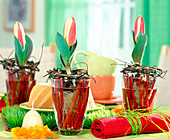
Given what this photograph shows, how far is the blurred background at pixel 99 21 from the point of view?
11.6 feet

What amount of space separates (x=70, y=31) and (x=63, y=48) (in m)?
0.04

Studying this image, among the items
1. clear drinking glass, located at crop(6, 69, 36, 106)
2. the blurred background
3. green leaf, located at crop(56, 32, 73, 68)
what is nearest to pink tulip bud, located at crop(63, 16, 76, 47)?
green leaf, located at crop(56, 32, 73, 68)

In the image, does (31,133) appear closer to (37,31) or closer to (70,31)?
(70,31)

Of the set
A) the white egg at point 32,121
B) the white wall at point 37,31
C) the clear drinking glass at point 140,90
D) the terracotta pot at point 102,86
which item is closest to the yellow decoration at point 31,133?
the white egg at point 32,121

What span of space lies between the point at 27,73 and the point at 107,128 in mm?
390

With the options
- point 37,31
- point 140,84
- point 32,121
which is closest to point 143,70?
point 140,84

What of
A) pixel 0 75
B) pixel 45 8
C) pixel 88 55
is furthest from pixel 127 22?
pixel 88 55

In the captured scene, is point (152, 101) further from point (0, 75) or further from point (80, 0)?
point (80, 0)

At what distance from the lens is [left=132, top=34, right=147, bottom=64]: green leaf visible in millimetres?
833

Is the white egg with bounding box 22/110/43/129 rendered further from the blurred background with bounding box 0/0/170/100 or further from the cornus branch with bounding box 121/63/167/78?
the blurred background with bounding box 0/0/170/100

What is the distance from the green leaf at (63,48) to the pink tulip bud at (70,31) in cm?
2

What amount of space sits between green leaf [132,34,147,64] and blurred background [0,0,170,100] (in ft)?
9.05

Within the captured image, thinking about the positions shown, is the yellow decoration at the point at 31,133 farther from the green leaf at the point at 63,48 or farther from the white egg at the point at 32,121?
the green leaf at the point at 63,48

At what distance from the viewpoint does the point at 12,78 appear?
0.94 m
